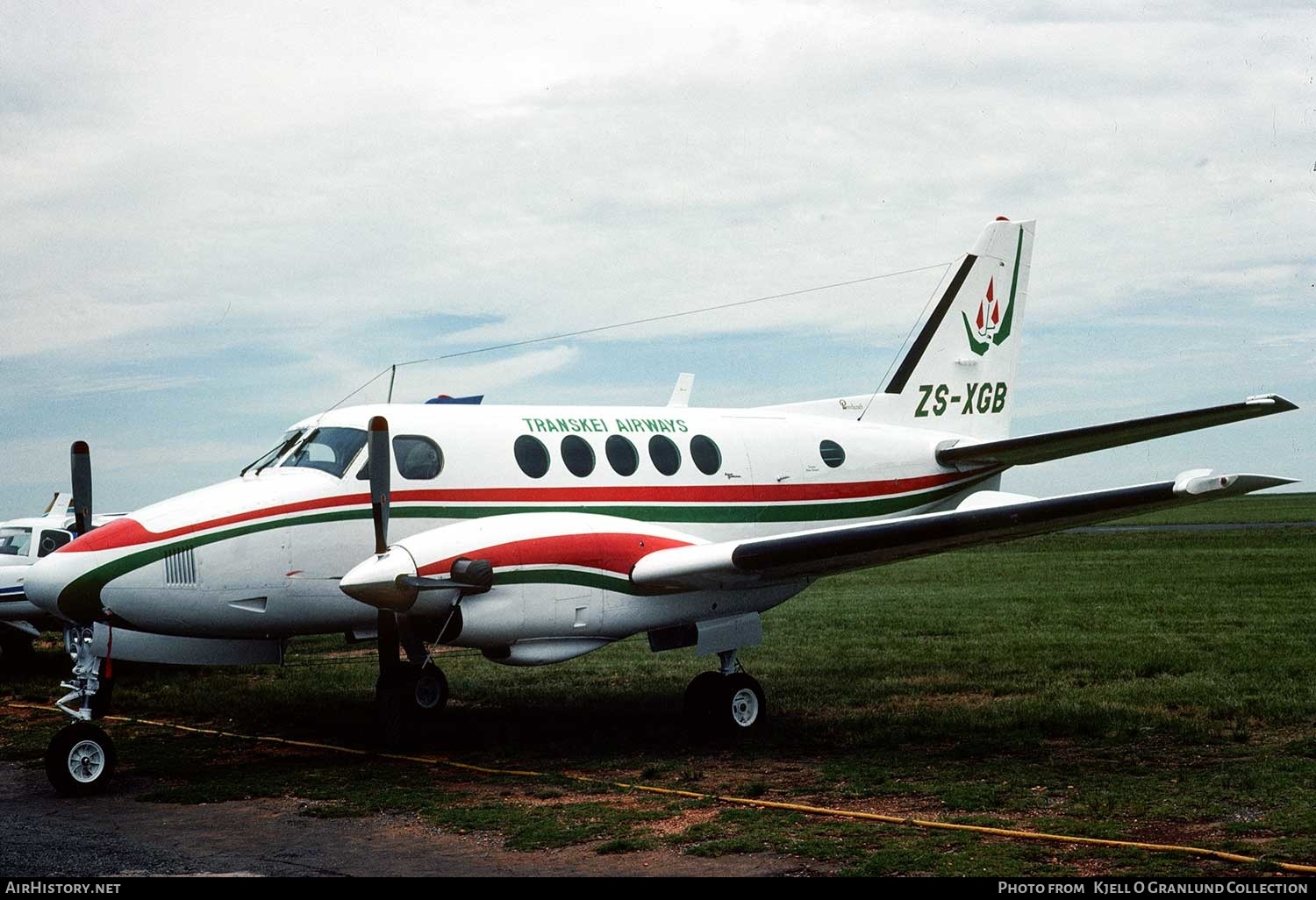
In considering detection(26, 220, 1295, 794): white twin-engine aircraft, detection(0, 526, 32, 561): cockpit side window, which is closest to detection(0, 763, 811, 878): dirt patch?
detection(26, 220, 1295, 794): white twin-engine aircraft

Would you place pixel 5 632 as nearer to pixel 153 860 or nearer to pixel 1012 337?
pixel 153 860

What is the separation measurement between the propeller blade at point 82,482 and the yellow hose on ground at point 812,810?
9.54 feet

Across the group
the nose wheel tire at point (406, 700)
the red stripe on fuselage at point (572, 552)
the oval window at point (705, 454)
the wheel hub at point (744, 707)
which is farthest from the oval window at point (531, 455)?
the wheel hub at point (744, 707)

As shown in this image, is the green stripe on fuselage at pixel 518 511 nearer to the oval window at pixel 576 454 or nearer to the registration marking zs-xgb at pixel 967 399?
the oval window at pixel 576 454

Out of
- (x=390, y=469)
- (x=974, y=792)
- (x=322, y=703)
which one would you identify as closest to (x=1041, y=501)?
(x=974, y=792)

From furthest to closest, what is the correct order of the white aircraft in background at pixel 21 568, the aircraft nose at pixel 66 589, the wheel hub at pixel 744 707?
the white aircraft in background at pixel 21 568
the wheel hub at pixel 744 707
the aircraft nose at pixel 66 589

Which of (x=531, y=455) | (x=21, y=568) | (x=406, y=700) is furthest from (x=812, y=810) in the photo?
(x=21, y=568)

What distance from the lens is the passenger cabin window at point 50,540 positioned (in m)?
19.4

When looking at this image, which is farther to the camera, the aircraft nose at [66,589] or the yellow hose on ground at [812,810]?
the aircraft nose at [66,589]

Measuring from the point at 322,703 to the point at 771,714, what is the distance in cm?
577

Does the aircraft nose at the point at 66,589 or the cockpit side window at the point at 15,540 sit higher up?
the cockpit side window at the point at 15,540

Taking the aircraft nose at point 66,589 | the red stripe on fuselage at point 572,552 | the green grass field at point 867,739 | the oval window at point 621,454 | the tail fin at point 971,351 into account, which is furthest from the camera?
the tail fin at point 971,351

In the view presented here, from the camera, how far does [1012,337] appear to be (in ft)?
57.3

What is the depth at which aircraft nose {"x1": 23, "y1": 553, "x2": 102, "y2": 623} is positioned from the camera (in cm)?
1089
